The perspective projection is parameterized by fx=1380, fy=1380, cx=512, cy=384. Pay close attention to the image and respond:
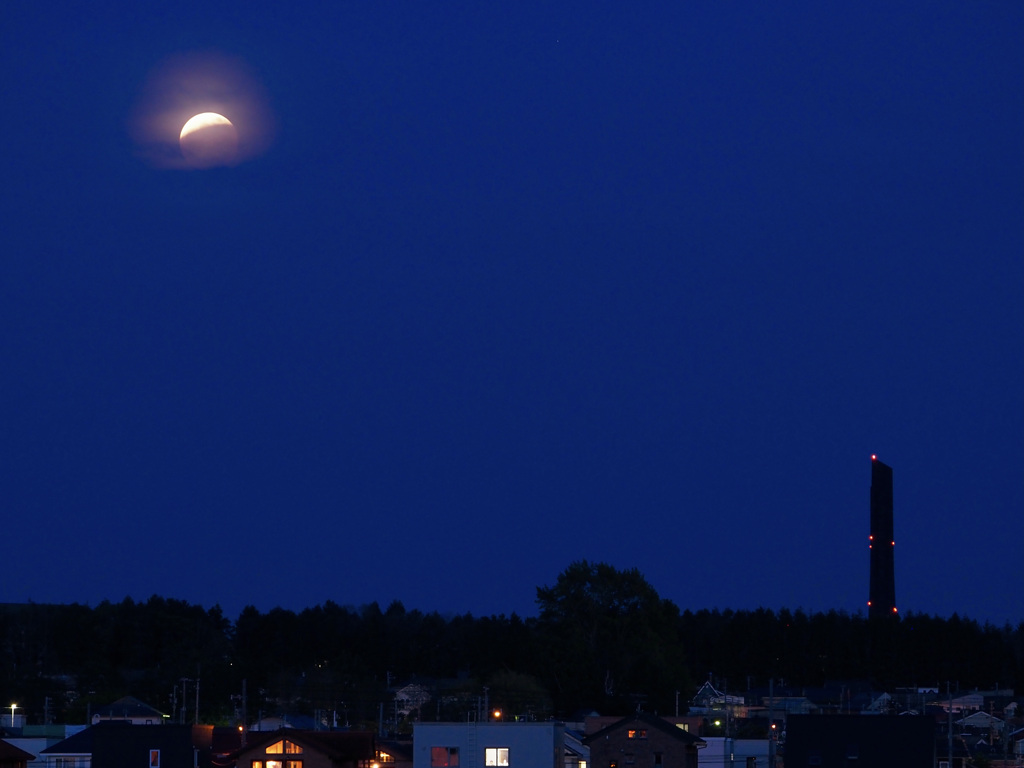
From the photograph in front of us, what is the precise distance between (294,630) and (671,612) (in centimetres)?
3354

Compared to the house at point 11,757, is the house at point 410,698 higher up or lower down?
lower down

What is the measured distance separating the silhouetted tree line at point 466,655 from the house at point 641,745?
13282 mm

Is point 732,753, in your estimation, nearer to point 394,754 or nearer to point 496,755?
point 496,755

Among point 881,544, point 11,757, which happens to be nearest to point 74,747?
point 11,757

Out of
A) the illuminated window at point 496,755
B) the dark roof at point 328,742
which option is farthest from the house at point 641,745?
the dark roof at point 328,742

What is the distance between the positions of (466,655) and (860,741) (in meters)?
58.8

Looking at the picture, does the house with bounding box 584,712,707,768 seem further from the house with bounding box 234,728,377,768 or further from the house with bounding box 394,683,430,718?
the house with bounding box 394,683,430,718

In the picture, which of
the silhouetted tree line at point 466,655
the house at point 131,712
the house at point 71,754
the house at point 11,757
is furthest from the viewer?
the silhouetted tree line at point 466,655

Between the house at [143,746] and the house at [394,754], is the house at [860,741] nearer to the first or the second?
the house at [394,754]

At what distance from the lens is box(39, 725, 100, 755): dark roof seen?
54844mm

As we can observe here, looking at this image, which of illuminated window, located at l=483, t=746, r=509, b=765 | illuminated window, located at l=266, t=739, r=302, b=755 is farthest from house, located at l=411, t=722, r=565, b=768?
illuminated window, located at l=266, t=739, r=302, b=755

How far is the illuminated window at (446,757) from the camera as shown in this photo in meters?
52.3

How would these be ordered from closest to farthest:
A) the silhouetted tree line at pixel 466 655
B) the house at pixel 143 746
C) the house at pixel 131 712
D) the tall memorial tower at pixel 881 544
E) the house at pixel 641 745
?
1. the house at pixel 143 746
2. the house at pixel 641 745
3. the house at pixel 131 712
4. the silhouetted tree line at pixel 466 655
5. the tall memorial tower at pixel 881 544

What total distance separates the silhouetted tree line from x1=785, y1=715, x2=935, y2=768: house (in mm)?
22920
